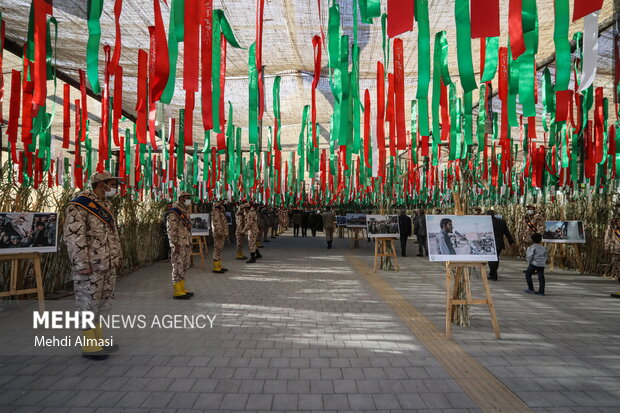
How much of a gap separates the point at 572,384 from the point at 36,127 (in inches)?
248

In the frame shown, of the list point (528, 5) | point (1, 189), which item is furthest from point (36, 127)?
point (528, 5)

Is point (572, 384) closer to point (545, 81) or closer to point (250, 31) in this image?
point (545, 81)

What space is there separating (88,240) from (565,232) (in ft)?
31.3

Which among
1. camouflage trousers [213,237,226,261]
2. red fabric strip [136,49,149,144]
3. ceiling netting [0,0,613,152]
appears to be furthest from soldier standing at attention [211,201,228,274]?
red fabric strip [136,49,149,144]

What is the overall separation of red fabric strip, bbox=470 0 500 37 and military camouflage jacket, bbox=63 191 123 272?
3536 millimetres

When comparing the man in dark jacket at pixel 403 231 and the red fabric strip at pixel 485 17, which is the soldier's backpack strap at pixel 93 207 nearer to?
the red fabric strip at pixel 485 17

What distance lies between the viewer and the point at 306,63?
696 centimetres

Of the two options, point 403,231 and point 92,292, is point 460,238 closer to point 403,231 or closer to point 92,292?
point 92,292

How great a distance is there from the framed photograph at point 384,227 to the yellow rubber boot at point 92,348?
6.59 metres

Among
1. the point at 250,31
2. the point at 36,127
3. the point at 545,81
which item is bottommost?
the point at 36,127

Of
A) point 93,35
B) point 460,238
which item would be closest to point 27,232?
point 93,35

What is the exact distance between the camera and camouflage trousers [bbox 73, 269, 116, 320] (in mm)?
3506

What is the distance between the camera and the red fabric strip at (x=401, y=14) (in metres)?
2.79

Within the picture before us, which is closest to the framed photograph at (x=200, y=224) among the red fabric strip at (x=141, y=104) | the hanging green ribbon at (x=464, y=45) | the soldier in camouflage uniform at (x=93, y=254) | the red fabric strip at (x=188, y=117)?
the red fabric strip at (x=141, y=104)
